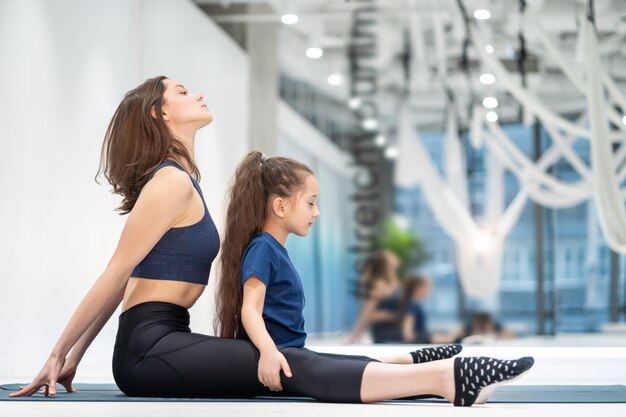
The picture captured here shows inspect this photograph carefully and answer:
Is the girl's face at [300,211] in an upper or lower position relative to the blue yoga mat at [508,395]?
upper

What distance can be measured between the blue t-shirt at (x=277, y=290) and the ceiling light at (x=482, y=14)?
590cm

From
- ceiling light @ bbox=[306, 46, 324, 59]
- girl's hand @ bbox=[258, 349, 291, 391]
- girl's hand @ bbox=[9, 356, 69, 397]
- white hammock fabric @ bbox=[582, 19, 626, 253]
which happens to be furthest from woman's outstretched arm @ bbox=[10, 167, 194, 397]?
ceiling light @ bbox=[306, 46, 324, 59]

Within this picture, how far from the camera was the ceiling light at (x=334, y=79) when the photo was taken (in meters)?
8.55

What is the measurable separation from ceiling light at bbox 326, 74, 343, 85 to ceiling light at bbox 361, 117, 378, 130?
18.9 inches

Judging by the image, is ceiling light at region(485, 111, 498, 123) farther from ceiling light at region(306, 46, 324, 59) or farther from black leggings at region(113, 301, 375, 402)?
black leggings at region(113, 301, 375, 402)

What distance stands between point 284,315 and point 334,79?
6516 millimetres

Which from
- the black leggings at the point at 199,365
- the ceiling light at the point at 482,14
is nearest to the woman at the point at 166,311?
the black leggings at the point at 199,365

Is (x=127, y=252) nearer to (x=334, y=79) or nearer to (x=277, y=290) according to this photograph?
(x=277, y=290)

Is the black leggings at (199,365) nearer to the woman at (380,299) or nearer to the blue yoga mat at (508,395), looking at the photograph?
the blue yoga mat at (508,395)

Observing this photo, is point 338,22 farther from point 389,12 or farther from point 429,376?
point 429,376

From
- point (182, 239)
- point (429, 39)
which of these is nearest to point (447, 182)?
point (429, 39)

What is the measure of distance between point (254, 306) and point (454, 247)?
6414 millimetres

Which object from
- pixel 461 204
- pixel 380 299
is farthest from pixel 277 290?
pixel 461 204

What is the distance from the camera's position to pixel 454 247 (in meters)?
8.35
